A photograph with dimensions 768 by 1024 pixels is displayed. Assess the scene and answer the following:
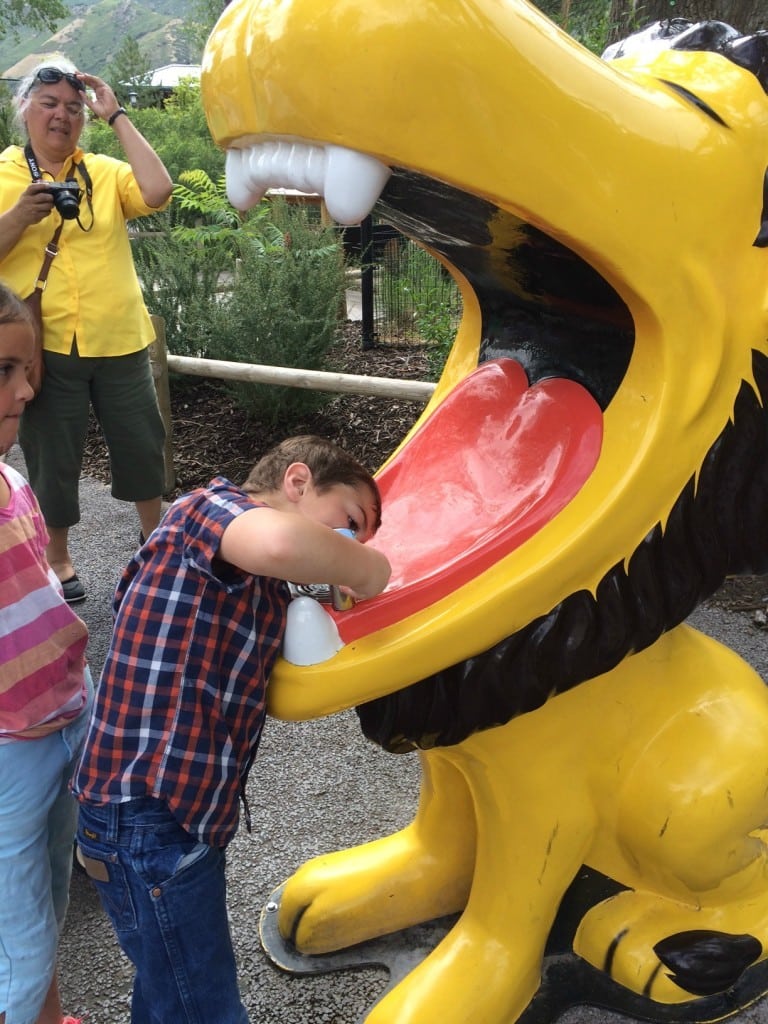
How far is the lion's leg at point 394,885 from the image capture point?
5.52 feet

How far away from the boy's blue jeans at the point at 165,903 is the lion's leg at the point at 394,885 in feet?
1.36

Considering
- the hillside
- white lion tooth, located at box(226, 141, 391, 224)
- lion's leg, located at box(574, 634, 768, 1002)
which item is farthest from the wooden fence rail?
the hillside

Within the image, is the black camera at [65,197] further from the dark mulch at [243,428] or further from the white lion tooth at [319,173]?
the white lion tooth at [319,173]

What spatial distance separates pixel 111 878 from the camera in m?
1.22

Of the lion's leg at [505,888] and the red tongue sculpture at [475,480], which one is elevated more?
the red tongue sculpture at [475,480]

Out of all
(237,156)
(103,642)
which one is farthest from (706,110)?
(103,642)

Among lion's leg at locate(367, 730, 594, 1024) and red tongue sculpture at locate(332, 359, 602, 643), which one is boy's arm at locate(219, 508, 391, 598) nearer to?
red tongue sculpture at locate(332, 359, 602, 643)

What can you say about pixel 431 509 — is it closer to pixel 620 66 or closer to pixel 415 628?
pixel 415 628

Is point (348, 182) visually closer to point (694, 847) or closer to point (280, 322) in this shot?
point (694, 847)

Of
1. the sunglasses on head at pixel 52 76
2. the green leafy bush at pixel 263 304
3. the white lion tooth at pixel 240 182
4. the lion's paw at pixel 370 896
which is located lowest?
the green leafy bush at pixel 263 304

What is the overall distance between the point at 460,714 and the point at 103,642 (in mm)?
2071

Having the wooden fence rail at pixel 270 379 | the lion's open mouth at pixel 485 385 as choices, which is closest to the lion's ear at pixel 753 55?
the lion's open mouth at pixel 485 385

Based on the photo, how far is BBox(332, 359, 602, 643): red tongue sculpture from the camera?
1.16 metres

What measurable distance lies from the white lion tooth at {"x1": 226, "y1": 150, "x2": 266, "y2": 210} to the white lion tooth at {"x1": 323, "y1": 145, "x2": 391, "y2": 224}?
12 cm
